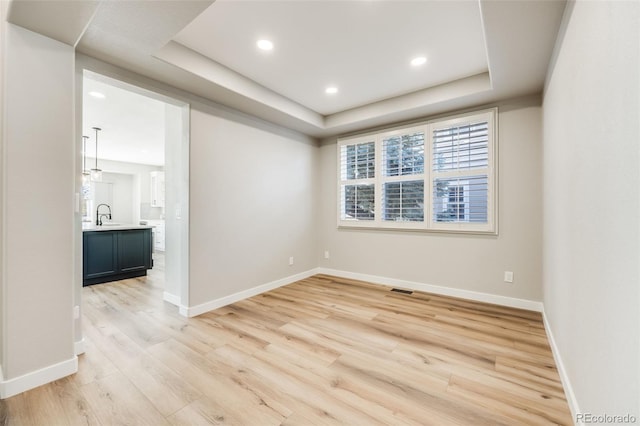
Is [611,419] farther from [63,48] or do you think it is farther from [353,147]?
[353,147]

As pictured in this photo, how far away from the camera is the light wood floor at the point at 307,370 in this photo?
158 cm

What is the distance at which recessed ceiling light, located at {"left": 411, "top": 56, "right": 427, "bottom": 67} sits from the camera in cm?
271

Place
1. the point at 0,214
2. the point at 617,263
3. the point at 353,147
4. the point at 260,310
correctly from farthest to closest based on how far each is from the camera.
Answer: the point at 353,147, the point at 260,310, the point at 0,214, the point at 617,263

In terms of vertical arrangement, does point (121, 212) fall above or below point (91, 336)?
above

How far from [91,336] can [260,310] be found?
5.20 feet

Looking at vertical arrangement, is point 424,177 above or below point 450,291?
above

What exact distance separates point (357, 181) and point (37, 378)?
4.08 metres

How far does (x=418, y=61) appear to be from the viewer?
9.07 ft

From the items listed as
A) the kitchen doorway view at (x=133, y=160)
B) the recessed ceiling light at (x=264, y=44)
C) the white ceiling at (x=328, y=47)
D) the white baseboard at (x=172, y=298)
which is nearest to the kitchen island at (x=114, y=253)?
the kitchen doorway view at (x=133, y=160)

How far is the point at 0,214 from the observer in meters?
1.73

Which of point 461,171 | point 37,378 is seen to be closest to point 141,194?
point 37,378

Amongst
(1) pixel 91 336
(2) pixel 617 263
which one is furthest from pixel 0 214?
(2) pixel 617 263

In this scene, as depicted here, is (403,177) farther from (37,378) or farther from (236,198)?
(37,378)

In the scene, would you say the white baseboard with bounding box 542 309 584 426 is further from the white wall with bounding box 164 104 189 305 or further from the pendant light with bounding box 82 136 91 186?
the pendant light with bounding box 82 136 91 186
